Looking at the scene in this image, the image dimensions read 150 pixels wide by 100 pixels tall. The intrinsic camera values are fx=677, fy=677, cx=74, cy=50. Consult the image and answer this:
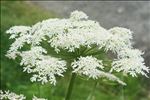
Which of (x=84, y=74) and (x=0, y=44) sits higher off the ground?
(x=0, y=44)

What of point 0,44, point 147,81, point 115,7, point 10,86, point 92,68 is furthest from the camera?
point 115,7

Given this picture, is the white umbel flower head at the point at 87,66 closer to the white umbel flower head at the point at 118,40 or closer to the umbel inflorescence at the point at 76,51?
the umbel inflorescence at the point at 76,51

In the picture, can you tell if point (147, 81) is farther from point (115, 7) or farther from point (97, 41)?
point (97, 41)

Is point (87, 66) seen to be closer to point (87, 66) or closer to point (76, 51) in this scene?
point (87, 66)

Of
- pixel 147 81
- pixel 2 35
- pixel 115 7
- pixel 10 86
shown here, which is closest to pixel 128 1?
pixel 115 7

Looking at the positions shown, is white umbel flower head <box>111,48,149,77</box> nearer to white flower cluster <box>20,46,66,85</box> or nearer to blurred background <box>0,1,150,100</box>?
white flower cluster <box>20,46,66,85</box>

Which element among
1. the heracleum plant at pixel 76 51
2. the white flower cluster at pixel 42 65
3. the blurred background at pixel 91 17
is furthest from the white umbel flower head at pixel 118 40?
the blurred background at pixel 91 17

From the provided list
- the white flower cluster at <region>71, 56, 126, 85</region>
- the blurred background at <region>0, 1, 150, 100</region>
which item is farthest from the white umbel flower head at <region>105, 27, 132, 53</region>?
the blurred background at <region>0, 1, 150, 100</region>
